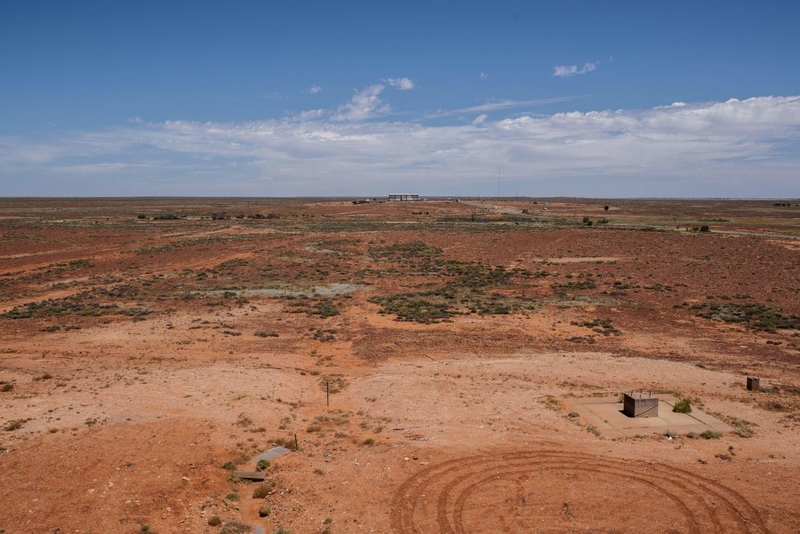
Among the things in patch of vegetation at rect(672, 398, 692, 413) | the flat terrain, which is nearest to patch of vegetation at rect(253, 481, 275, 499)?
the flat terrain

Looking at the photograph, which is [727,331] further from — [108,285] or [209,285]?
[108,285]

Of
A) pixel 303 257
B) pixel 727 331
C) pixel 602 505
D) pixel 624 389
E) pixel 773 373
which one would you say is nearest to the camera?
pixel 602 505

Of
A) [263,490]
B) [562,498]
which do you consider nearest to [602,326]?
[562,498]

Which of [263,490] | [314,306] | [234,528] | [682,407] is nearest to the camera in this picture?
[234,528]

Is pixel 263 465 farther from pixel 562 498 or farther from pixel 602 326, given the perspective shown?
pixel 602 326

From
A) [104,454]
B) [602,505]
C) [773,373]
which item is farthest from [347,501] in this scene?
[773,373]

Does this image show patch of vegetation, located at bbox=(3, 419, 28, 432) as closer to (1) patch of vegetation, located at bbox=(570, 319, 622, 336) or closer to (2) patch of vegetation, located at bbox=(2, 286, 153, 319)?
(2) patch of vegetation, located at bbox=(2, 286, 153, 319)

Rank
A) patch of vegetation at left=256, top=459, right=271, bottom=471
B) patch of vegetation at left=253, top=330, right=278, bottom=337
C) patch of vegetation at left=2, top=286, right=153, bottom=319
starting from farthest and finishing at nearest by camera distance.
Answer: patch of vegetation at left=2, top=286, right=153, bottom=319 → patch of vegetation at left=253, top=330, right=278, bottom=337 → patch of vegetation at left=256, top=459, right=271, bottom=471
